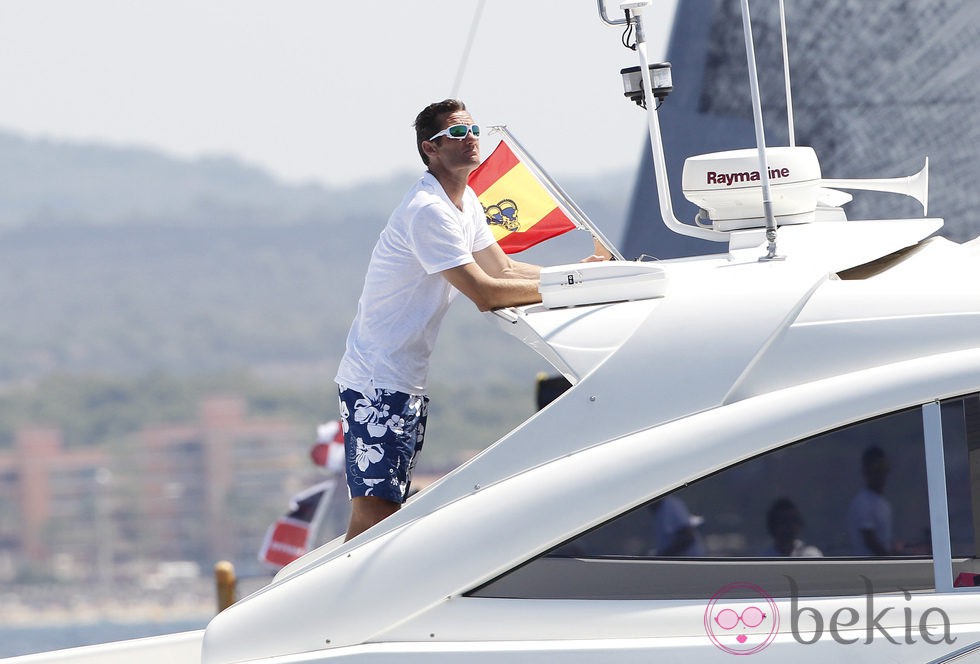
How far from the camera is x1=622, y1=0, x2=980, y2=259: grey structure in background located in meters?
6.93

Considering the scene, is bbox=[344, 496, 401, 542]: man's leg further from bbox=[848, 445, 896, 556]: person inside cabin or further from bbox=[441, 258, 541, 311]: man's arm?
bbox=[848, 445, 896, 556]: person inside cabin

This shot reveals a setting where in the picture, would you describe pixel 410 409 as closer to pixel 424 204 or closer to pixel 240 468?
pixel 424 204

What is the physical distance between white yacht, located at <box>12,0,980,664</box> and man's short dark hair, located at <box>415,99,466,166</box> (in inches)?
26.7

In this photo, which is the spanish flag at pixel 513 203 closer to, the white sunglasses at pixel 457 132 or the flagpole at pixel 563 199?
the flagpole at pixel 563 199

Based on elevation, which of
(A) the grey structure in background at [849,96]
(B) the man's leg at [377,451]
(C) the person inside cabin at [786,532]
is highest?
(A) the grey structure in background at [849,96]

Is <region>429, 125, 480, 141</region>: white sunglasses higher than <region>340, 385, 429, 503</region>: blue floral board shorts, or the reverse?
<region>429, 125, 480, 141</region>: white sunglasses

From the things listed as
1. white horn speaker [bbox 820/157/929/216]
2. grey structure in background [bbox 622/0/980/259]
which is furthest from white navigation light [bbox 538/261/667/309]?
grey structure in background [bbox 622/0/980/259]

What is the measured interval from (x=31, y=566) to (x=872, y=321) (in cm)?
11542

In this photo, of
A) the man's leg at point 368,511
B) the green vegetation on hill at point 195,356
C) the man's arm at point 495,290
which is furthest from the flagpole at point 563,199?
the green vegetation on hill at point 195,356

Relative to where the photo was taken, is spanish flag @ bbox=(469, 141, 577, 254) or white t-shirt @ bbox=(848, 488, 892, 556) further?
spanish flag @ bbox=(469, 141, 577, 254)

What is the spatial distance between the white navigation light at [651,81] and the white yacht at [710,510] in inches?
29.8

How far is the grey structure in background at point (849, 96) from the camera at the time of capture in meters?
6.93

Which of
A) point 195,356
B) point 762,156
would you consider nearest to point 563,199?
point 762,156

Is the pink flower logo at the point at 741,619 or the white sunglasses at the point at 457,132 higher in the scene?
the white sunglasses at the point at 457,132
